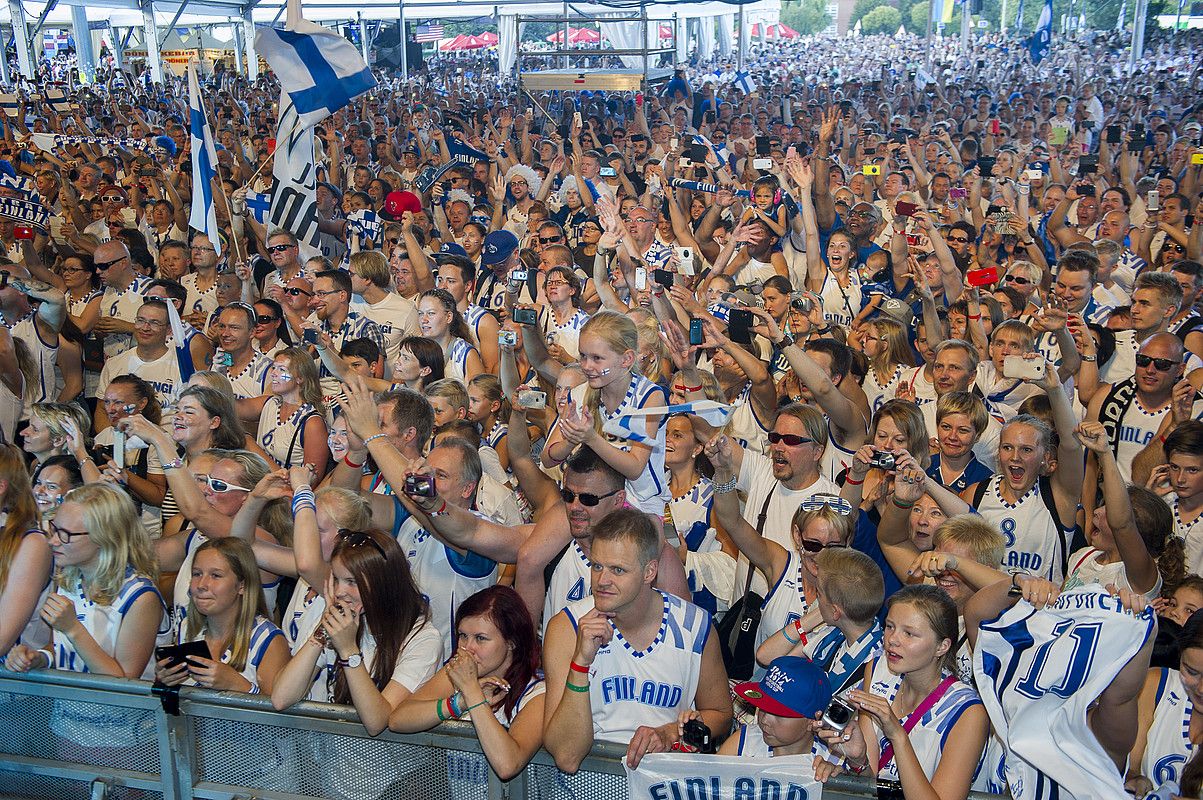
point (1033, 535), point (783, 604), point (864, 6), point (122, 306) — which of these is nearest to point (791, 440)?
point (783, 604)

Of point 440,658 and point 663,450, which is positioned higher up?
point 663,450

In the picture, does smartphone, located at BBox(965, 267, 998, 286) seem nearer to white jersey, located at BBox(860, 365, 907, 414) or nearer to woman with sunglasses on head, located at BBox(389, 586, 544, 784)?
white jersey, located at BBox(860, 365, 907, 414)

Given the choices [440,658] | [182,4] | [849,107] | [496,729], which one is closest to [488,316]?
[440,658]

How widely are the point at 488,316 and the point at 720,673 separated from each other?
3993 millimetres

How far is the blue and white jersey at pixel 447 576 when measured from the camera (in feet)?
15.1

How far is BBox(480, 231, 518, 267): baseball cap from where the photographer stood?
342 inches

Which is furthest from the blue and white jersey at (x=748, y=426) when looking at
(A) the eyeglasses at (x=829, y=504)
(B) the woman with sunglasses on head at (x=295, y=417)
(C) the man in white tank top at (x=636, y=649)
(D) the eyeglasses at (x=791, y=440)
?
(C) the man in white tank top at (x=636, y=649)

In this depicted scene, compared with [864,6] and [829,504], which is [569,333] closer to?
[829,504]

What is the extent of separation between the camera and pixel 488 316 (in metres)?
7.32

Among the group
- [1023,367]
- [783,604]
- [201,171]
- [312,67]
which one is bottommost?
[783,604]

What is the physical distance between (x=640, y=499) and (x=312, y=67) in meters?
5.67

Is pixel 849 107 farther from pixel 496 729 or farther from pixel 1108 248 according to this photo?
pixel 496 729

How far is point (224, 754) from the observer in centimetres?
360

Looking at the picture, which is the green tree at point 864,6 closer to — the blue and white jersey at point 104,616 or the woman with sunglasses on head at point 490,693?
the blue and white jersey at point 104,616
